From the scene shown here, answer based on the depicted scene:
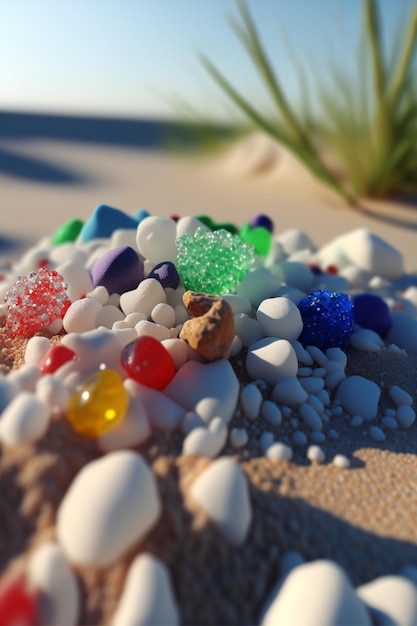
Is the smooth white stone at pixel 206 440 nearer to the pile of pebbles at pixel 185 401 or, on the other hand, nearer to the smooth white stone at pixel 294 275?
the pile of pebbles at pixel 185 401

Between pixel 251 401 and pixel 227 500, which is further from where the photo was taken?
pixel 251 401

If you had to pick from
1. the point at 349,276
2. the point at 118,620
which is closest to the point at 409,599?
the point at 118,620

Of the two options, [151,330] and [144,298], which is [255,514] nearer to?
[151,330]

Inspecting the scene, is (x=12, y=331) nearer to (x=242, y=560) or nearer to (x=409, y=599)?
(x=242, y=560)

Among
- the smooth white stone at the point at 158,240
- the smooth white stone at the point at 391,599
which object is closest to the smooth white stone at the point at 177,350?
the smooth white stone at the point at 158,240

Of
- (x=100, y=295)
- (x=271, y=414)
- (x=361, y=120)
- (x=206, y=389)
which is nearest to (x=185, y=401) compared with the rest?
(x=206, y=389)
